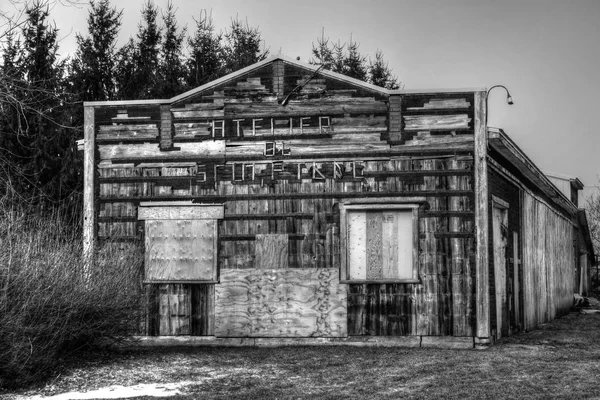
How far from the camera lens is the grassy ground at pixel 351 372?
1036 cm

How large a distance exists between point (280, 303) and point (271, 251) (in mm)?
977

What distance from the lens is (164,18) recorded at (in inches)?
1554

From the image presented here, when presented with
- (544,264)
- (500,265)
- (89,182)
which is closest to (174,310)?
(89,182)

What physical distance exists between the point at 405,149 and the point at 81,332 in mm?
6775

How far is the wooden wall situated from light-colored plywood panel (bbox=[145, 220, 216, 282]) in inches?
7.6

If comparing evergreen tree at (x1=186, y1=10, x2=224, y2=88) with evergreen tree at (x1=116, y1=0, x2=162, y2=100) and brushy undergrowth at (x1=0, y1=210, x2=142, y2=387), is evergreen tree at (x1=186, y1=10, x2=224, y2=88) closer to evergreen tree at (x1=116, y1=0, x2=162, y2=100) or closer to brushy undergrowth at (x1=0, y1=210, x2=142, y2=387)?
evergreen tree at (x1=116, y1=0, x2=162, y2=100)

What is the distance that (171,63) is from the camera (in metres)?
37.8

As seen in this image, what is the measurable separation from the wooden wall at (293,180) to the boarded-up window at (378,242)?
183 millimetres

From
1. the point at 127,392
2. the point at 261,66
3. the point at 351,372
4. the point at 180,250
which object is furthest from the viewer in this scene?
the point at 261,66

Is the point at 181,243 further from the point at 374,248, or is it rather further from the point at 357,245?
the point at 374,248

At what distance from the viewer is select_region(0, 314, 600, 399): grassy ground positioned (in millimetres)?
10359

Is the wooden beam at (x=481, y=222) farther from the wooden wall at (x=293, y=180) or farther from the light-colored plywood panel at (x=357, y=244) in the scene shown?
the light-colored plywood panel at (x=357, y=244)

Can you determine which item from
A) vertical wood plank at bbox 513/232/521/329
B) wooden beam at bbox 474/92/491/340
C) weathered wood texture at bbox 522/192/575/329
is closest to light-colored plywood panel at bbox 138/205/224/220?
wooden beam at bbox 474/92/491/340

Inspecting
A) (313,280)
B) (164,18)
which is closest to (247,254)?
(313,280)
